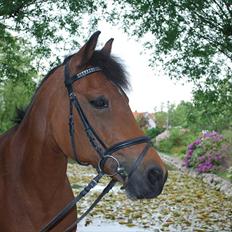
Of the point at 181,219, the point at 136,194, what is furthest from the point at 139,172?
the point at 181,219

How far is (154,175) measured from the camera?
86.3 inches

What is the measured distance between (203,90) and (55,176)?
629cm

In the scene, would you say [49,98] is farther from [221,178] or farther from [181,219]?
[221,178]

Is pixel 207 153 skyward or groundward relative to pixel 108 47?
groundward

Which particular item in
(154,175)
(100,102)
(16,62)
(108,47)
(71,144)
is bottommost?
(154,175)

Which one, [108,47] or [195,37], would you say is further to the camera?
[195,37]

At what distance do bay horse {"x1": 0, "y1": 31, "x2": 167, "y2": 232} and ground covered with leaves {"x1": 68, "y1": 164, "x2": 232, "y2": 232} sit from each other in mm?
5002

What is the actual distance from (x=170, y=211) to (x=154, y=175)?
24.3ft

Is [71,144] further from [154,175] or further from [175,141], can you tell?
[175,141]

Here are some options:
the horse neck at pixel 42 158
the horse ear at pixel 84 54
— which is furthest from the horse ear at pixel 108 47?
the horse neck at pixel 42 158

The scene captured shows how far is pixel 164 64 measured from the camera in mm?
8609

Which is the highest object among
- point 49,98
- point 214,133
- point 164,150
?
point 49,98

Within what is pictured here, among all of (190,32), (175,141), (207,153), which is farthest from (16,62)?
(175,141)

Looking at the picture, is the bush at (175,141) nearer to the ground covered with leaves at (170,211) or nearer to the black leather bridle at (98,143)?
the ground covered with leaves at (170,211)
